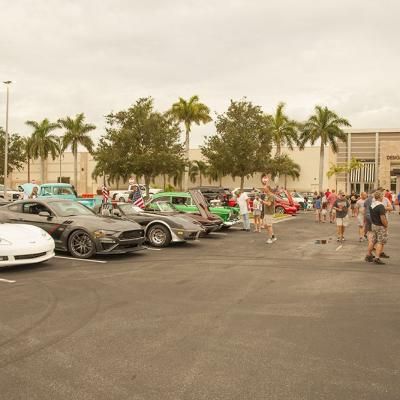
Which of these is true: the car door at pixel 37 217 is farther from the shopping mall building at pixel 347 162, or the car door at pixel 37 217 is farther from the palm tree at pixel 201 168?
the shopping mall building at pixel 347 162

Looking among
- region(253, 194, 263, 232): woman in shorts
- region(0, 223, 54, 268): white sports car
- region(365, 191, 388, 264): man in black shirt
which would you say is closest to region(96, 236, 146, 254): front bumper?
region(0, 223, 54, 268): white sports car

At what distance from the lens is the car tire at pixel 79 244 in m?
11.0

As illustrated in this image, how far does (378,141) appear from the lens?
64500 millimetres

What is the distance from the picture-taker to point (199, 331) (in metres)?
5.48

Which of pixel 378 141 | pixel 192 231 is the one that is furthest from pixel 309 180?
pixel 192 231

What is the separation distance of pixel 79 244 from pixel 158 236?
296 cm

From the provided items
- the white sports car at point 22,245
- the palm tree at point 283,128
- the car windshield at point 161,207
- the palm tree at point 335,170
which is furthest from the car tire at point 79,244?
the palm tree at point 335,170

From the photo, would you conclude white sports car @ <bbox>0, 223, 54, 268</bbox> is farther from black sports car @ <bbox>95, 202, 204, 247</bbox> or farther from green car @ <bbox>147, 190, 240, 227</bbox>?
green car @ <bbox>147, 190, 240, 227</bbox>

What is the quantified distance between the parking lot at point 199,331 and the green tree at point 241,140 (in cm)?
2310

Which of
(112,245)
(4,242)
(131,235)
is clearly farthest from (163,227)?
(4,242)

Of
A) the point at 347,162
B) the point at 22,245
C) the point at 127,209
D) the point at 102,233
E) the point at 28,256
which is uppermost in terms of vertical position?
the point at 347,162

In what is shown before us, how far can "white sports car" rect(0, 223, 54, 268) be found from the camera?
358 inches

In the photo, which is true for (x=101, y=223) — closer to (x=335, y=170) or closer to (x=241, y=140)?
(x=241, y=140)

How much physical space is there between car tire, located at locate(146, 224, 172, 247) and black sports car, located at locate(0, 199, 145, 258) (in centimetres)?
178
